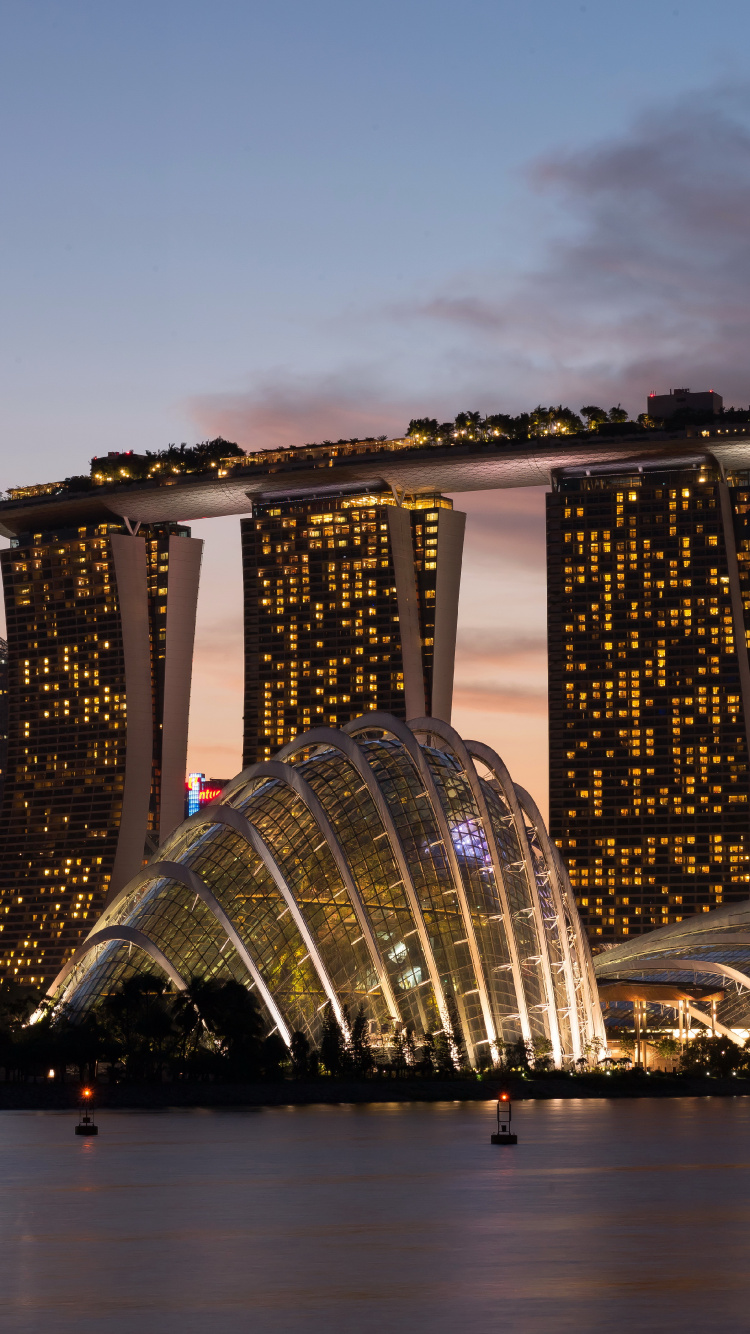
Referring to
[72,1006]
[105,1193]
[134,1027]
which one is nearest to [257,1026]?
[134,1027]

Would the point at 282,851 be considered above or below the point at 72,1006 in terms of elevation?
above

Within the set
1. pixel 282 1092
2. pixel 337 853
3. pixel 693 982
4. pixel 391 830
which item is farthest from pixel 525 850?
pixel 693 982

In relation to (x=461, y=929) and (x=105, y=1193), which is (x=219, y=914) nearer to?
(x=461, y=929)

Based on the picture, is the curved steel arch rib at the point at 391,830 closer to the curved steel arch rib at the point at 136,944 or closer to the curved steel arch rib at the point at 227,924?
the curved steel arch rib at the point at 227,924

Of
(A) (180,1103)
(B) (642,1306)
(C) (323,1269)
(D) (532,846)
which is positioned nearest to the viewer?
(B) (642,1306)

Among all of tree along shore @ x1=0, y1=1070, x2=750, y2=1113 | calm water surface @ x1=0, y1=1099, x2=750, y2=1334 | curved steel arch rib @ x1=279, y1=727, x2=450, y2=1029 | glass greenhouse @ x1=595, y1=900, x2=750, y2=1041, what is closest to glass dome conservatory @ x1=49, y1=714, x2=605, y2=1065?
curved steel arch rib @ x1=279, y1=727, x2=450, y2=1029

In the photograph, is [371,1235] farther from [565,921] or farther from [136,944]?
[565,921]
